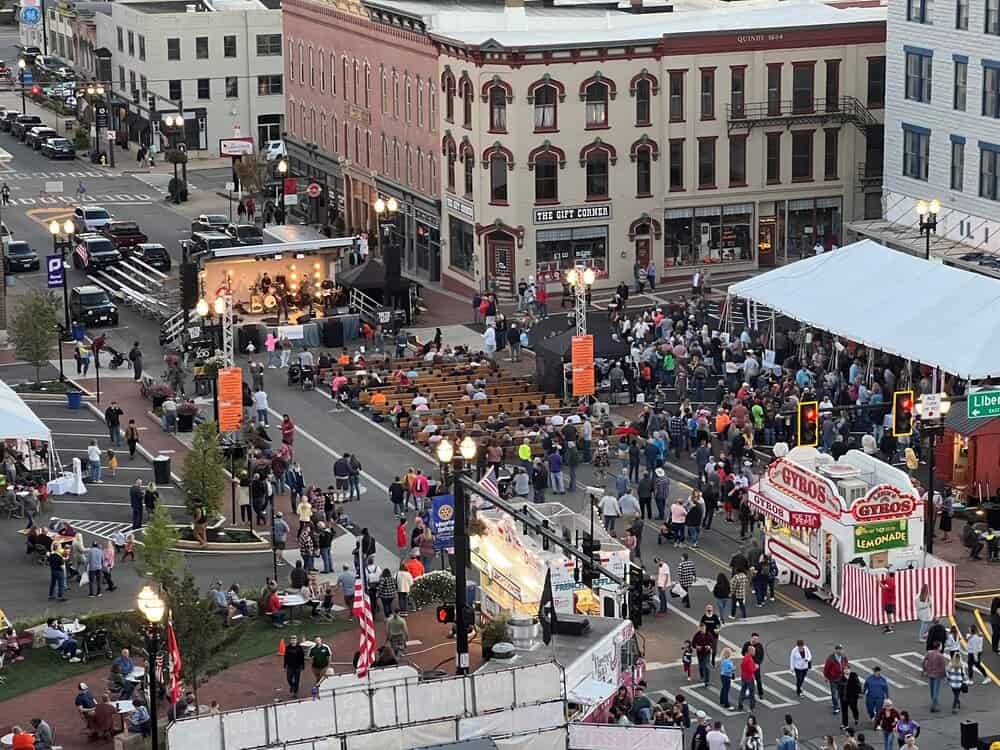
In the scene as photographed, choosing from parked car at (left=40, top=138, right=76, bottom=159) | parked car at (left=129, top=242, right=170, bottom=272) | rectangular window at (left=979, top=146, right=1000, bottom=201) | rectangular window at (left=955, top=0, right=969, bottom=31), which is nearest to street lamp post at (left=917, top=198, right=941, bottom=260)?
rectangular window at (left=979, top=146, right=1000, bottom=201)

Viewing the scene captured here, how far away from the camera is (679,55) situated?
86750 mm

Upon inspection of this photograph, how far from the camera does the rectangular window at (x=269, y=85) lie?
12650 cm

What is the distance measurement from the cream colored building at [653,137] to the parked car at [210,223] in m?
12.1

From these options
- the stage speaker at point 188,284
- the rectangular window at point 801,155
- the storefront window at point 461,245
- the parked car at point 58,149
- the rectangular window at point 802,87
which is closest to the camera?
the stage speaker at point 188,284

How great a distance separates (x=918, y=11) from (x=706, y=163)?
35.6 ft

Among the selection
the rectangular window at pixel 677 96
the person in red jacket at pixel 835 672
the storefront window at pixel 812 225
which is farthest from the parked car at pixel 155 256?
the person in red jacket at pixel 835 672

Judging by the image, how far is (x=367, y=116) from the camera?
320 ft

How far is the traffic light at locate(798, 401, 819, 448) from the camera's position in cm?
5541

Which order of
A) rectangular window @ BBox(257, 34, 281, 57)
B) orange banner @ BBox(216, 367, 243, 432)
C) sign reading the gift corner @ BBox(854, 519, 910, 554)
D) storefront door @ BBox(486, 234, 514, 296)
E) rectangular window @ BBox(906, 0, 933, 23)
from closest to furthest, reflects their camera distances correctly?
1. sign reading the gift corner @ BBox(854, 519, 910, 554)
2. orange banner @ BBox(216, 367, 243, 432)
3. rectangular window @ BBox(906, 0, 933, 23)
4. storefront door @ BBox(486, 234, 514, 296)
5. rectangular window @ BBox(257, 34, 281, 57)

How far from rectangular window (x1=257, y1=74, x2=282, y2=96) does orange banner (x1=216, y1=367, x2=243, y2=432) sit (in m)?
66.8

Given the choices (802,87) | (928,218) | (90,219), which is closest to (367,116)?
(90,219)

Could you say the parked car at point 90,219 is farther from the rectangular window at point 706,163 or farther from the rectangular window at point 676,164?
the rectangular window at point 706,163

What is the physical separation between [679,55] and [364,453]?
92.1 ft

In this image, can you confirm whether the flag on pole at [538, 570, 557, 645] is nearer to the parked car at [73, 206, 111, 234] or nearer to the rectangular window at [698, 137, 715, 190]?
the rectangular window at [698, 137, 715, 190]
